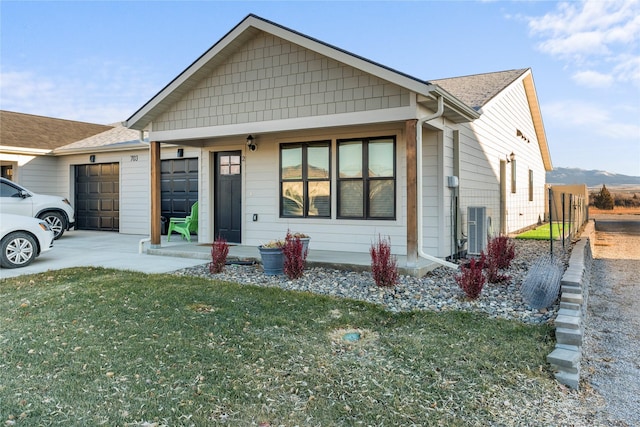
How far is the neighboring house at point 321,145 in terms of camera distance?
21.4ft

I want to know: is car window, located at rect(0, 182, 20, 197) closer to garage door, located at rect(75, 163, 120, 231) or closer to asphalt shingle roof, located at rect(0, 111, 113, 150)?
garage door, located at rect(75, 163, 120, 231)

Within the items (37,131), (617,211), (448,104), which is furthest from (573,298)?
(617,211)

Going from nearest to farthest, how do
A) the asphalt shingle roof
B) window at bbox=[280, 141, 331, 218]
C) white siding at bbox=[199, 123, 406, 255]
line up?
white siding at bbox=[199, 123, 406, 255] < window at bbox=[280, 141, 331, 218] < the asphalt shingle roof

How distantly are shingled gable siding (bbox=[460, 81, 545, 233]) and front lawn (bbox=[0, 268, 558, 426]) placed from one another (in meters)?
5.04

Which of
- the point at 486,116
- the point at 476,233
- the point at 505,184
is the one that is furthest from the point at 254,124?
the point at 505,184

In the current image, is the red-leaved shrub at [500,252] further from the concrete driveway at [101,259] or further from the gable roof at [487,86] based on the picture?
the concrete driveway at [101,259]

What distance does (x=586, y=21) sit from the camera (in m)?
11.7

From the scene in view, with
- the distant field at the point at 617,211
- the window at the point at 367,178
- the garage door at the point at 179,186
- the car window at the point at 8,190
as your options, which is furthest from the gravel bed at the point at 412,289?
the distant field at the point at 617,211

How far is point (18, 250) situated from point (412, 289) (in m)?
6.62

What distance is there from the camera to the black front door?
9.30 m

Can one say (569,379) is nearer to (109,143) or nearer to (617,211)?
(109,143)

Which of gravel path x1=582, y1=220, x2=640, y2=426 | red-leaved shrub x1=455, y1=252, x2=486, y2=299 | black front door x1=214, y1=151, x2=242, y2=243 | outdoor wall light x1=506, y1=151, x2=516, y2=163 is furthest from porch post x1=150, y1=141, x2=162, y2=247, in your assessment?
outdoor wall light x1=506, y1=151, x2=516, y2=163

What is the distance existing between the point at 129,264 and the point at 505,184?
9.87 metres

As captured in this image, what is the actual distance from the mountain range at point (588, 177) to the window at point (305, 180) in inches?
3309
